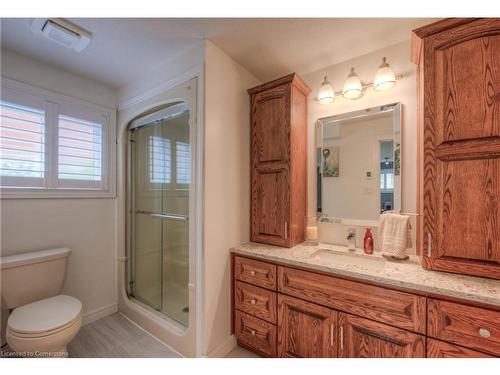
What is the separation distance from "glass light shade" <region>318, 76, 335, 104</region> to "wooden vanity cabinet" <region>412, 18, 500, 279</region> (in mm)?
603

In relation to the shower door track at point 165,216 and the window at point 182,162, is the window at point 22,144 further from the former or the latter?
the window at point 182,162

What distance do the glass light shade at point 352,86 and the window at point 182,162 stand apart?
1.35m

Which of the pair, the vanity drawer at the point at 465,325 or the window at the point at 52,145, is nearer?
the vanity drawer at the point at 465,325

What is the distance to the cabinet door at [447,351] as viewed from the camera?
94cm

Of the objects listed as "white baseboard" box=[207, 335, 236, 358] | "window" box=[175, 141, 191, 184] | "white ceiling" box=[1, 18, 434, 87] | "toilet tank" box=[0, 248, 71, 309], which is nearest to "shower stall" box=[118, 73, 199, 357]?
"window" box=[175, 141, 191, 184]

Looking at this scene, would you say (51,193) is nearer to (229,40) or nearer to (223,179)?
(223,179)

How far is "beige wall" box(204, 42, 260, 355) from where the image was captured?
1569mm

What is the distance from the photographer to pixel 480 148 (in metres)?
1.06

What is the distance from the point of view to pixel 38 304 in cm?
158

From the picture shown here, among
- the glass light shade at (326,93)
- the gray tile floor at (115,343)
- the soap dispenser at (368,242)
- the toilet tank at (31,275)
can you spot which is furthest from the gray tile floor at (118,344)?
the glass light shade at (326,93)

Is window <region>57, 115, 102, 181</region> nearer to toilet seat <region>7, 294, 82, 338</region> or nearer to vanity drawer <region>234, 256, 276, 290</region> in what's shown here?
toilet seat <region>7, 294, 82, 338</region>

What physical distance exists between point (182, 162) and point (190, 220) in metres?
0.60

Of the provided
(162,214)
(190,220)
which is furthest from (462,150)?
(162,214)

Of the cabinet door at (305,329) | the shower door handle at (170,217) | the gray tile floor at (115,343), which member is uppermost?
the shower door handle at (170,217)
